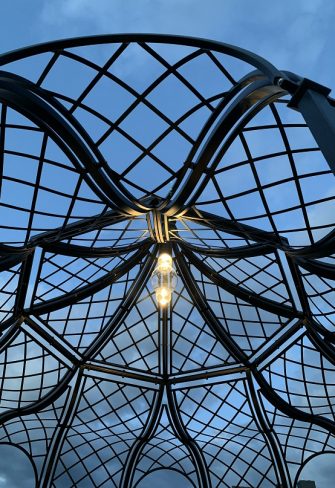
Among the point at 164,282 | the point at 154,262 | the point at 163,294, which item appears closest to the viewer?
the point at 163,294

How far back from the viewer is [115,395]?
114 feet

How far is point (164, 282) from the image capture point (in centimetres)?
2147

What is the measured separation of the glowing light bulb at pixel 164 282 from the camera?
69.2ft

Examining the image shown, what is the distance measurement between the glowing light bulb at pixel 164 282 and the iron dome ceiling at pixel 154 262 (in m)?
2.90

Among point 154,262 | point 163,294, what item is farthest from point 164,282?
point 154,262

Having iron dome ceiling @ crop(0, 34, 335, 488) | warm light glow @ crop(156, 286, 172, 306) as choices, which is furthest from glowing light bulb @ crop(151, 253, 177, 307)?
iron dome ceiling @ crop(0, 34, 335, 488)

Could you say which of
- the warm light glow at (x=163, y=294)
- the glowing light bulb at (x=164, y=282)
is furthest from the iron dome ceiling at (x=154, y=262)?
the warm light glow at (x=163, y=294)

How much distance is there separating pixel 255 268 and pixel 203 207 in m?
6.80

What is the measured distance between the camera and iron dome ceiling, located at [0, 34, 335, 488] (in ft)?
54.5

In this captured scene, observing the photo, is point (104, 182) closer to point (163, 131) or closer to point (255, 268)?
point (163, 131)

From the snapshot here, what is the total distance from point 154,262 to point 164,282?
8.46 metres

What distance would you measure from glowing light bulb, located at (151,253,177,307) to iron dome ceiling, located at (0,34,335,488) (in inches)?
114

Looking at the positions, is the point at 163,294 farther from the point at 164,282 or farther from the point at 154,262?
the point at 154,262

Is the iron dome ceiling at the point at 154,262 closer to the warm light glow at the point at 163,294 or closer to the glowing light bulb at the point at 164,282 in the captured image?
the glowing light bulb at the point at 164,282
